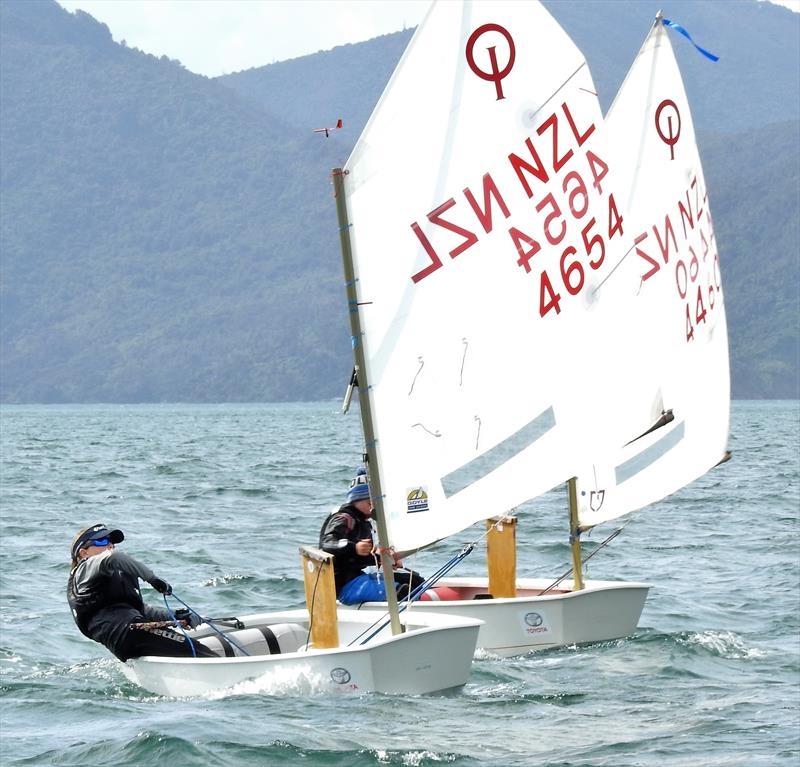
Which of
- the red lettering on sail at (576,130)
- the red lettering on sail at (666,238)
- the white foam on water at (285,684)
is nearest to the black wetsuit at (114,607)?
the white foam on water at (285,684)

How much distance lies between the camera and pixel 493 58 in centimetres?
1088

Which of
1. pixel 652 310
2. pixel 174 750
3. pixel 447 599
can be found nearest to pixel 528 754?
pixel 174 750

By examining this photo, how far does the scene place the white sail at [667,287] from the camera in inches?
570

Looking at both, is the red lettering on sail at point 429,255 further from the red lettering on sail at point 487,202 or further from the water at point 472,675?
the water at point 472,675

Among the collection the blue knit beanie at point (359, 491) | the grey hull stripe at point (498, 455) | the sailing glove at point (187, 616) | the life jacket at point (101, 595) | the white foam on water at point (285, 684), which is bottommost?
the white foam on water at point (285, 684)

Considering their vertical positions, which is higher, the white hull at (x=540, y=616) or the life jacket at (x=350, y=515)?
the life jacket at (x=350, y=515)

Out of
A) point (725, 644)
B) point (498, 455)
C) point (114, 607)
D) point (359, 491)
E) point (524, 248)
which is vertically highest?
point (524, 248)

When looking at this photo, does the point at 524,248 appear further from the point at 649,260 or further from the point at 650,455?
the point at 650,455

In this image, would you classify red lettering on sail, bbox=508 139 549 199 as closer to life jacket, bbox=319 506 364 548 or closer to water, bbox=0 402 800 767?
life jacket, bbox=319 506 364 548

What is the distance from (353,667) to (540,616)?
2.86 meters

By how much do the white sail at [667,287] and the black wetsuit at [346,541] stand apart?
2311 millimetres

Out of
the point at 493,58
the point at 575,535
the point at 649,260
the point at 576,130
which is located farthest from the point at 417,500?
the point at 649,260

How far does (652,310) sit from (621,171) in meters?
1.55

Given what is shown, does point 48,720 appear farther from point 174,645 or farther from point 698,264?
point 698,264
